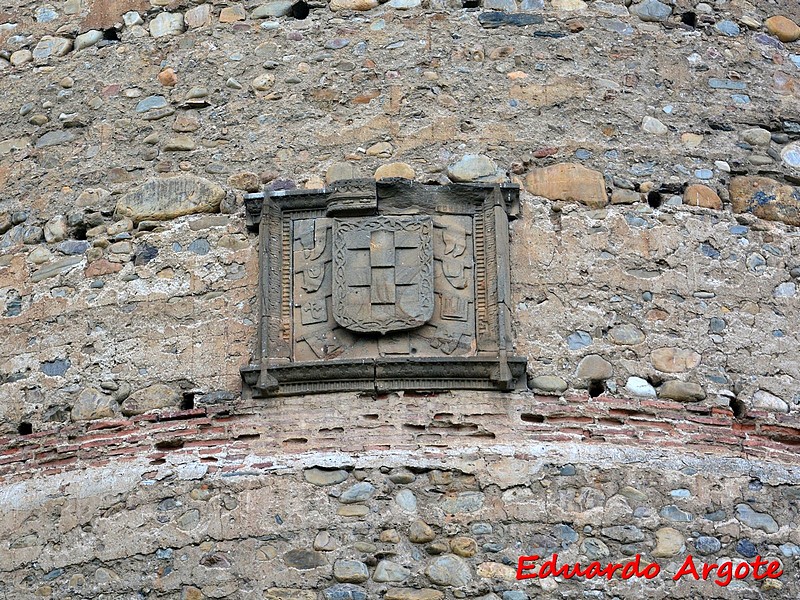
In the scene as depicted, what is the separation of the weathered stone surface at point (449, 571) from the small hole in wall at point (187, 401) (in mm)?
1695

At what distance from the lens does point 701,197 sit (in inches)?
379

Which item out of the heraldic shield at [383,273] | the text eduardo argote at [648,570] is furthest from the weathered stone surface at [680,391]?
the heraldic shield at [383,273]

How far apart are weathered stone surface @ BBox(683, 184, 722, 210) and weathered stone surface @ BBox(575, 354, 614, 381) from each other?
119 cm

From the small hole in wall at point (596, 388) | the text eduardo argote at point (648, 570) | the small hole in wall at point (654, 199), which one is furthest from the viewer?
the small hole in wall at point (654, 199)

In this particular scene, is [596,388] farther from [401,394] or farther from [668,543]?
[401,394]

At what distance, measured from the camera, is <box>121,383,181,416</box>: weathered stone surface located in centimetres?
912

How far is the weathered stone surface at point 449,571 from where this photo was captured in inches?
326

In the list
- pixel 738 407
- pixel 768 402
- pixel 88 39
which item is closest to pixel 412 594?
pixel 738 407

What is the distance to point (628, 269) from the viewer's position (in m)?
9.33

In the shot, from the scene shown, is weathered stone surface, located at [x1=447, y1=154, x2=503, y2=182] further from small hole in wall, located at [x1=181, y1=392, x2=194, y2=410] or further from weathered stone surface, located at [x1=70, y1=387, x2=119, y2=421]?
weathered stone surface, located at [x1=70, y1=387, x2=119, y2=421]

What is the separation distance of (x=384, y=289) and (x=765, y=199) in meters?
2.45

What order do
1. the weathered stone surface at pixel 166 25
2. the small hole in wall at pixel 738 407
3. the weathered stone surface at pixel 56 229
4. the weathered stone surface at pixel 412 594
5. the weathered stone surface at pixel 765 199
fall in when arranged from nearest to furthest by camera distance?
the weathered stone surface at pixel 412 594, the small hole in wall at pixel 738 407, the weathered stone surface at pixel 765 199, the weathered stone surface at pixel 56 229, the weathered stone surface at pixel 166 25

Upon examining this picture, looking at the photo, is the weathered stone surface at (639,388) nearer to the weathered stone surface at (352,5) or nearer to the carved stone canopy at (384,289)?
the carved stone canopy at (384,289)

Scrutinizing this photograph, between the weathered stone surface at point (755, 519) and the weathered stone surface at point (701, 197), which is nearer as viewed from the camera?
the weathered stone surface at point (755, 519)
